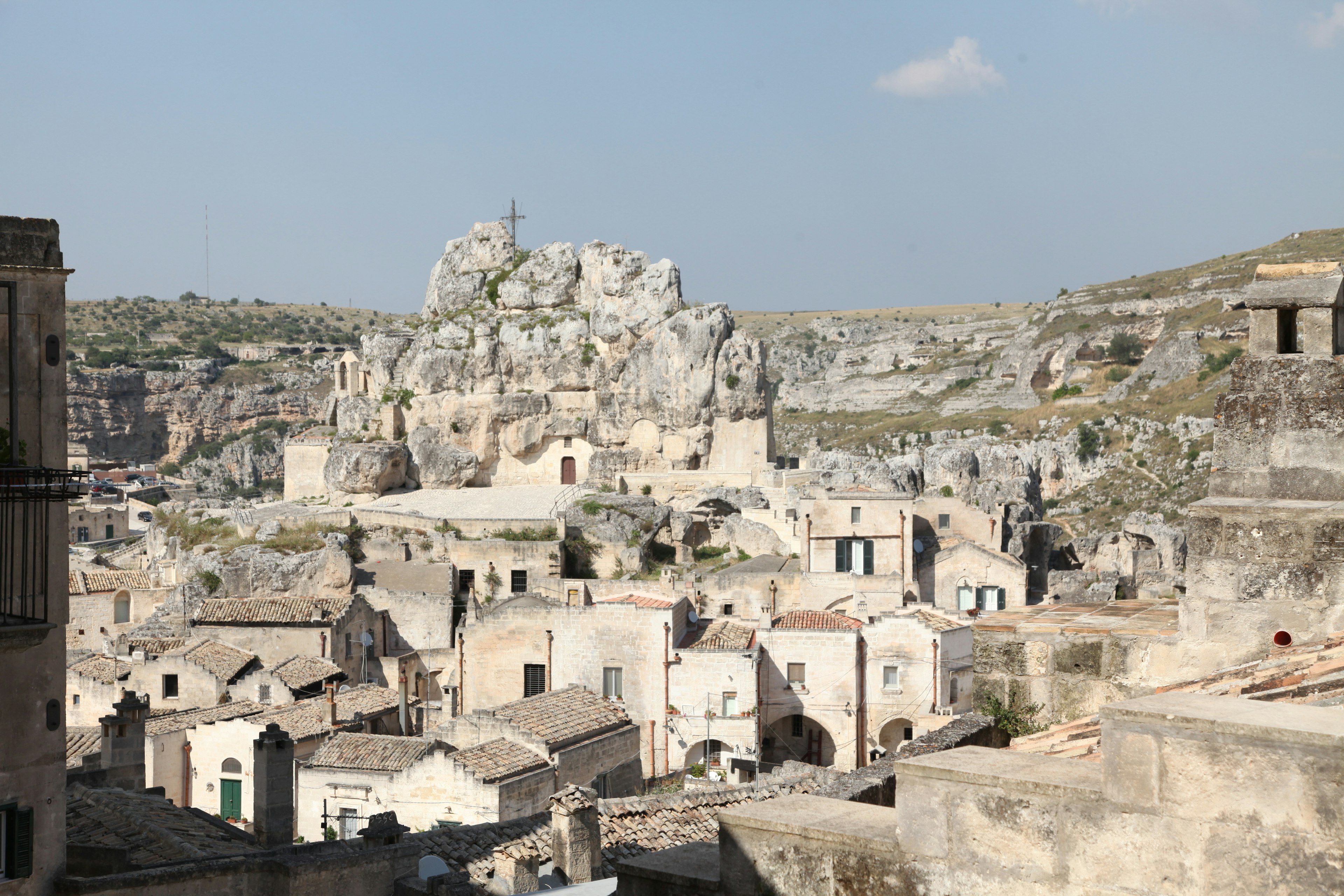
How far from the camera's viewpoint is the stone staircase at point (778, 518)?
4381 cm

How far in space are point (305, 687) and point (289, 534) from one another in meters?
13.9

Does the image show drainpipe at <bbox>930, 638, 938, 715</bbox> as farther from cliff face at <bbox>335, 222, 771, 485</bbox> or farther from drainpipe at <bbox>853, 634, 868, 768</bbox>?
cliff face at <bbox>335, 222, 771, 485</bbox>

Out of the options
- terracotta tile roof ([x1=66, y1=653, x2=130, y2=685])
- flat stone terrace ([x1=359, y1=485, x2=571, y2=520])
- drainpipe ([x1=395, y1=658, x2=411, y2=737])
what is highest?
flat stone terrace ([x1=359, y1=485, x2=571, y2=520])

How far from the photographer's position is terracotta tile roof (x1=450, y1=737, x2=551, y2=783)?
22.0 m

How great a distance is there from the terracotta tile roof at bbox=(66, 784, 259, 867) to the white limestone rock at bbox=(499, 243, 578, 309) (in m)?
44.9

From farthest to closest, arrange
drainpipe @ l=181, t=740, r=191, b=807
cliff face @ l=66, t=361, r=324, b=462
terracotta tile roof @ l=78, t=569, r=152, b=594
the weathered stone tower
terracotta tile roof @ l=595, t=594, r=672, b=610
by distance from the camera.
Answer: cliff face @ l=66, t=361, r=324, b=462
terracotta tile roof @ l=78, t=569, r=152, b=594
terracotta tile roof @ l=595, t=594, r=672, b=610
drainpipe @ l=181, t=740, r=191, b=807
the weathered stone tower

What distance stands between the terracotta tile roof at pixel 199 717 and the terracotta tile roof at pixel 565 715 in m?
6.35

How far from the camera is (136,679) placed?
31578mm

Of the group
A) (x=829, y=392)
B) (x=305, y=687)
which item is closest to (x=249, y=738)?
(x=305, y=687)

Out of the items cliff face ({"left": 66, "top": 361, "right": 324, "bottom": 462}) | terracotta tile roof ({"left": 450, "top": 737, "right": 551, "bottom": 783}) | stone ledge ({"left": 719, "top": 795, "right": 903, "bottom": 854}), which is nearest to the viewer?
stone ledge ({"left": 719, "top": 795, "right": 903, "bottom": 854})

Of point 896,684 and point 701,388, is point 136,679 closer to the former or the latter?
point 896,684

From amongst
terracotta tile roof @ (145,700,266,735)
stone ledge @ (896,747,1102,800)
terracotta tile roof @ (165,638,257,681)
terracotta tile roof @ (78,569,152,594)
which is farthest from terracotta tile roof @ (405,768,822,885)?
terracotta tile roof @ (78,569,152,594)

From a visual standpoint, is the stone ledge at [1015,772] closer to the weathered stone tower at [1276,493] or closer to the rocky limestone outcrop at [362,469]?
the weathered stone tower at [1276,493]

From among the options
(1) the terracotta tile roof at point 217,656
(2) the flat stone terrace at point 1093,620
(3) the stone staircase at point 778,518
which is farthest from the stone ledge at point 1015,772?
(3) the stone staircase at point 778,518
